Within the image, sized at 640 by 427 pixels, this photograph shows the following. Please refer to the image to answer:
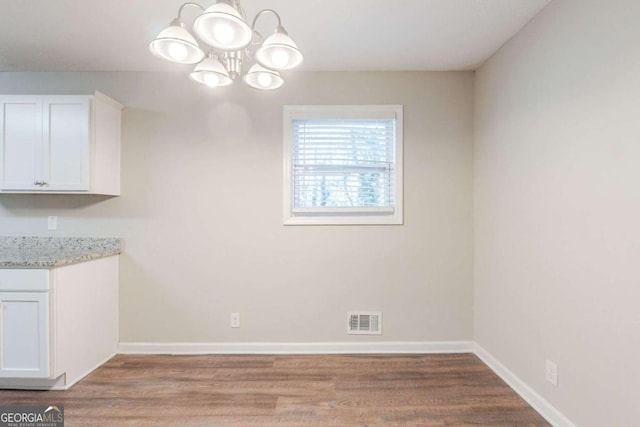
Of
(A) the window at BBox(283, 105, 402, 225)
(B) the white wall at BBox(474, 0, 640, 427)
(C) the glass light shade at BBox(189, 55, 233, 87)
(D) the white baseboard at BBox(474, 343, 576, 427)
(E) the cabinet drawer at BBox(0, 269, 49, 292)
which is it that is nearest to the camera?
(B) the white wall at BBox(474, 0, 640, 427)

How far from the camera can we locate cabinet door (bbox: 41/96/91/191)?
8.25 feet

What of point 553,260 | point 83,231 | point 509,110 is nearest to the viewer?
point 553,260

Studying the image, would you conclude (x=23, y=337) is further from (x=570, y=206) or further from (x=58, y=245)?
(x=570, y=206)

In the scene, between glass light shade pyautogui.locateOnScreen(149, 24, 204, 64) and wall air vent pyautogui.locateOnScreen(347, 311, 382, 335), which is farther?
wall air vent pyautogui.locateOnScreen(347, 311, 382, 335)

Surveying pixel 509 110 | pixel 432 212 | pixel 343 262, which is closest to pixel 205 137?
pixel 343 262

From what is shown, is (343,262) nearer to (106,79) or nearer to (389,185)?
(389,185)

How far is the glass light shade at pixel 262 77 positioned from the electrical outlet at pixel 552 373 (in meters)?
2.29

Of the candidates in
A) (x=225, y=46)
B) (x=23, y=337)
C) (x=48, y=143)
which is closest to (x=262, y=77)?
(x=225, y=46)

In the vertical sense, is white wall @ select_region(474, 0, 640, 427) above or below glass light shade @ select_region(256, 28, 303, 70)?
below

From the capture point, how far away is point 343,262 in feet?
9.46

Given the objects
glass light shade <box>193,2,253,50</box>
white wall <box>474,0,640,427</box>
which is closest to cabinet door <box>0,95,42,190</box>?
glass light shade <box>193,2,253,50</box>

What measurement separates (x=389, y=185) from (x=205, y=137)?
1675 mm

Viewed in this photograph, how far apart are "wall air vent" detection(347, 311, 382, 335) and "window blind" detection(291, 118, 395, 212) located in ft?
3.08

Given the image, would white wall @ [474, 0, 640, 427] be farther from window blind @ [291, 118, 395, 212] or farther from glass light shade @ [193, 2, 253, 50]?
glass light shade @ [193, 2, 253, 50]
